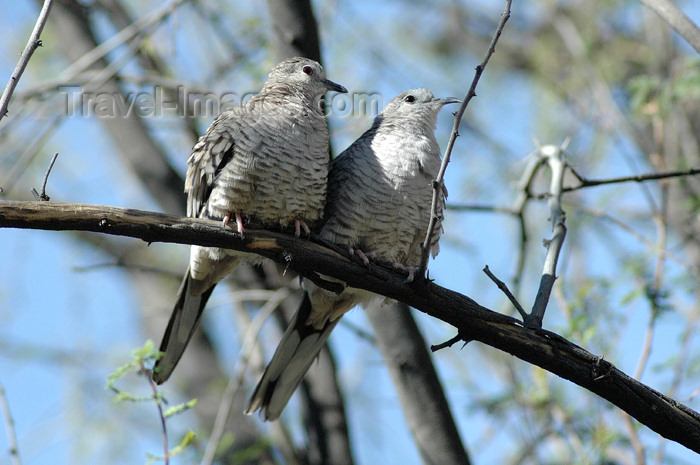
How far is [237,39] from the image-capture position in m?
6.30

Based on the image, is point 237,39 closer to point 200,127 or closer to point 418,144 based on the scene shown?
point 200,127

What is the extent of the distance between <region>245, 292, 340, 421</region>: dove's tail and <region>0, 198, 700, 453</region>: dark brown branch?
2.79 feet

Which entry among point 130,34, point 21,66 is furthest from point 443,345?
point 130,34

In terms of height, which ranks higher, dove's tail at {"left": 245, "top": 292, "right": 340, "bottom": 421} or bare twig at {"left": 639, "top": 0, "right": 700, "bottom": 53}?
bare twig at {"left": 639, "top": 0, "right": 700, "bottom": 53}

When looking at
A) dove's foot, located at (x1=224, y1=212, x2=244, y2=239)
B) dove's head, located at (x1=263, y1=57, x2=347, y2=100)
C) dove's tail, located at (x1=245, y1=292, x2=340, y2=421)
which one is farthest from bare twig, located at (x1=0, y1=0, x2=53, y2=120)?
dove's tail, located at (x1=245, y1=292, x2=340, y2=421)

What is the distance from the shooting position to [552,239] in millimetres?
3385

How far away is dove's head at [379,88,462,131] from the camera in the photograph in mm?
4219

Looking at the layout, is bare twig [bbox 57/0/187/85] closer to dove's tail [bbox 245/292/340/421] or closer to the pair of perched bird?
the pair of perched bird

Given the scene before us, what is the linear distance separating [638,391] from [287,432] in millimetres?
3394

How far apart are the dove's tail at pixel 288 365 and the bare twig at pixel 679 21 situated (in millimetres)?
2436

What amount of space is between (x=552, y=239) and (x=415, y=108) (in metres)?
1.37

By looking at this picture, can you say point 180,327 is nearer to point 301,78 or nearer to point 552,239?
point 301,78

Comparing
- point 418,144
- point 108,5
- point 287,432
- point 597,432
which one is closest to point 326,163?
point 418,144

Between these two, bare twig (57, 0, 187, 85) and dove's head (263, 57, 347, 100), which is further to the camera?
bare twig (57, 0, 187, 85)
